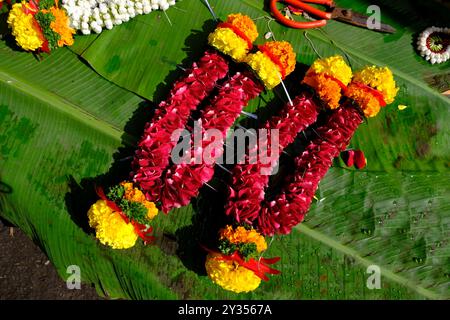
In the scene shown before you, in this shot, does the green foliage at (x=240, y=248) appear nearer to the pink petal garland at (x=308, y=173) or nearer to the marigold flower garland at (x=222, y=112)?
the pink petal garland at (x=308, y=173)

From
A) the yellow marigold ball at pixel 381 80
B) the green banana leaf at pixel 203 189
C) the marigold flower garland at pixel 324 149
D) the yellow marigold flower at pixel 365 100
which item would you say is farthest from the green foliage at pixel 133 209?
the yellow marigold ball at pixel 381 80

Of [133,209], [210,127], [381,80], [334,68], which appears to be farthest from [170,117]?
[381,80]

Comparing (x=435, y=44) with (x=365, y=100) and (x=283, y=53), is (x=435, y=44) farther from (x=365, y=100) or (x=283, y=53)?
(x=283, y=53)

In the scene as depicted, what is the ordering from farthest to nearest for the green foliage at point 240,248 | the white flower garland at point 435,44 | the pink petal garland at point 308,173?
1. the white flower garland at point 435,44
2. the pink petal garland at point 308,173
3. the green foliage at point 240,248
